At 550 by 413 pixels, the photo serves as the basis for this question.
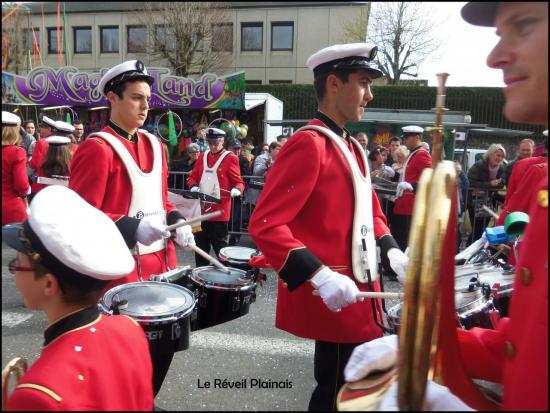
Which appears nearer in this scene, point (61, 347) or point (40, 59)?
point (61, 347)

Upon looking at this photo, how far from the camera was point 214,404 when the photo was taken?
2.39 metres

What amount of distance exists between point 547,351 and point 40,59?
1.73 m

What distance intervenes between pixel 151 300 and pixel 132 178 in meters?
0.64

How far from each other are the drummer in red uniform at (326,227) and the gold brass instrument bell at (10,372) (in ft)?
3.22

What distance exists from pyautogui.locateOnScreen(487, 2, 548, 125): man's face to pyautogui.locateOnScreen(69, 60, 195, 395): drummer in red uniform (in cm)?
170

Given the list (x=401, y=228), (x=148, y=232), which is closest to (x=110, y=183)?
(x=148, y=232)

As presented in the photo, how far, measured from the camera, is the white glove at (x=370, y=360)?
113 centimetres

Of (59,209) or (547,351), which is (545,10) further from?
(59,209)

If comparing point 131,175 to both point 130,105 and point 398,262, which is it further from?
point 398,262

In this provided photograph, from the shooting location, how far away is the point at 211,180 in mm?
6594

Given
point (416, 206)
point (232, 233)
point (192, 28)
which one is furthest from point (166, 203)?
point (232, 233)

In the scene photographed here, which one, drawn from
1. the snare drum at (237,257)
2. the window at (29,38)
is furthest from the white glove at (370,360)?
the snare drum at (237,257)

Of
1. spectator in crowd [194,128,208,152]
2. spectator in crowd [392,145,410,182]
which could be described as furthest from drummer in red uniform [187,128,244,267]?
spectator in crowd [194,128,208,152]

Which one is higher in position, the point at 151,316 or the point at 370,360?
the point at 370,360
